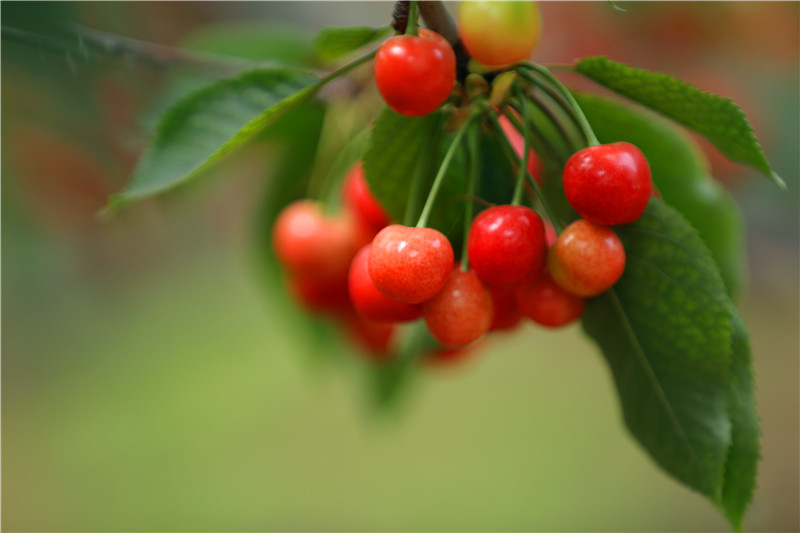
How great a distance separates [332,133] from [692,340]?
0.36 metres

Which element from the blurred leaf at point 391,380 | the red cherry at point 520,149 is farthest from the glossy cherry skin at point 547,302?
the blurred leaf at point 391,380

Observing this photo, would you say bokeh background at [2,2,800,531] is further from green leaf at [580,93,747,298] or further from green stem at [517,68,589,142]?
green stem at [517,68,589,142]

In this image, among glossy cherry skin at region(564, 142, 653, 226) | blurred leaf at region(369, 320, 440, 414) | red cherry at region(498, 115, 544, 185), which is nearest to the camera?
glossy cherry skin at region(564, 142, 653, 226)

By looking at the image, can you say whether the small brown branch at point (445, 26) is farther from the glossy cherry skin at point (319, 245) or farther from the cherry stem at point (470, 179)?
the glossy cherry skin at point (319, 245)

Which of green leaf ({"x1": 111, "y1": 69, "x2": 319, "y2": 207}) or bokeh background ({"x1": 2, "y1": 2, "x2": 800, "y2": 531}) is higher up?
green leaf ({"x1": 111, "y1": 69, "x2": 319, "y2": 207})

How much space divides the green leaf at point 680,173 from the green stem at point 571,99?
0.06 meters

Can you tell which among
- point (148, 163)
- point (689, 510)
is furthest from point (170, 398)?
point (148, 163)

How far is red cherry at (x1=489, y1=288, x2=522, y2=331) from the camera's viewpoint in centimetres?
33

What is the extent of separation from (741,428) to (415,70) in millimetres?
238

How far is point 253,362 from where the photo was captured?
1.89 meters

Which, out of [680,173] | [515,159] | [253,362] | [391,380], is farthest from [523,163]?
[253,362]

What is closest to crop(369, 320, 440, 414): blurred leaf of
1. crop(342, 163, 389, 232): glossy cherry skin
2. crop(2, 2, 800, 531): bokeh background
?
crop(2, 2, 800, 531): bokeh background

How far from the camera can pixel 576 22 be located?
0.94 meters

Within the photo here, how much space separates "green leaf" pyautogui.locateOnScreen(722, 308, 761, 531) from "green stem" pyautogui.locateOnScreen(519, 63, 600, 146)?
117 mm
